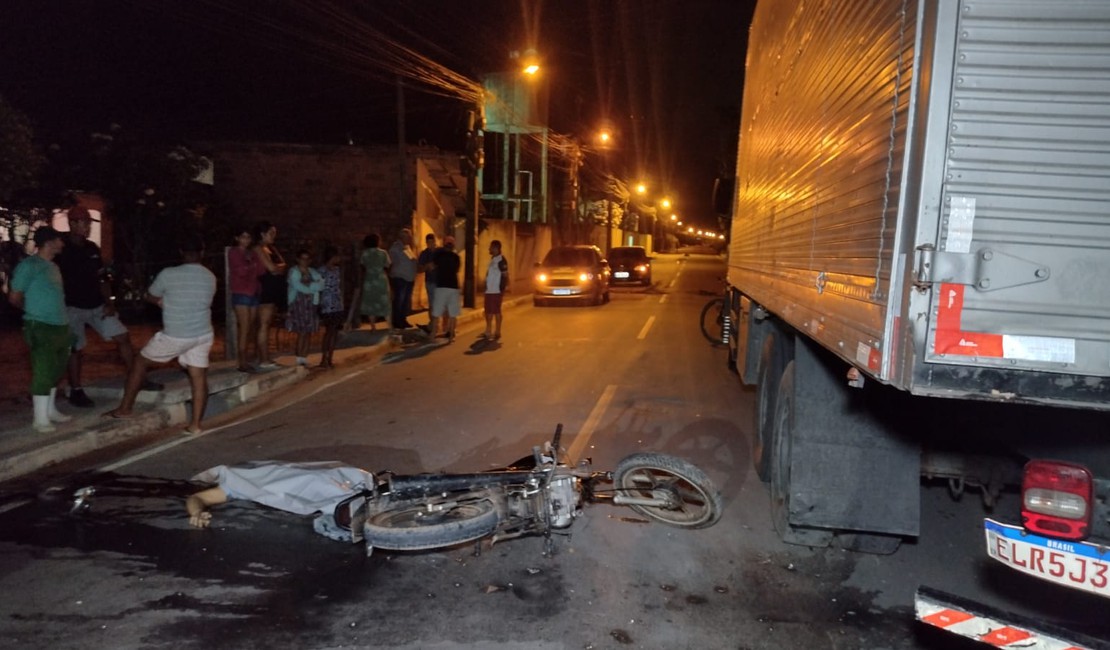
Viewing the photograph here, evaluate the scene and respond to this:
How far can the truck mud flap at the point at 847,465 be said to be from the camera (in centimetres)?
443

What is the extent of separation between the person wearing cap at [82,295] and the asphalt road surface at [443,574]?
1.50 m

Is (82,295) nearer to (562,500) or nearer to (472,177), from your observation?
(562,500)

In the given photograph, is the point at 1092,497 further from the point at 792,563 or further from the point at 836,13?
the point at 836,13

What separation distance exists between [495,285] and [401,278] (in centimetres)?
180

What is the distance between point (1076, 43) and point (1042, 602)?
343cm

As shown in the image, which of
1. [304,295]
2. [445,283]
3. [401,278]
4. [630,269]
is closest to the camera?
[304,295]

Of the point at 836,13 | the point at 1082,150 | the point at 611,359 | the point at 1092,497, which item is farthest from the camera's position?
the point at 611,359

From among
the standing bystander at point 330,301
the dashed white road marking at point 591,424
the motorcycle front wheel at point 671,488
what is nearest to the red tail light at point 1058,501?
the motorcycle front wheel at point 671,488

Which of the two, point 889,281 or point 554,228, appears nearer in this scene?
point 889,281

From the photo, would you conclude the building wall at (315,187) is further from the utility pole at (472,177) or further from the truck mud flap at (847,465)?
the truck mud flap at (847,465)

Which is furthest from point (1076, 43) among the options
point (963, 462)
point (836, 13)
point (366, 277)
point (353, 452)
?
point (366, 277)

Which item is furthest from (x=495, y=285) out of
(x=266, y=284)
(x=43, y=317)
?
(x=43, y=317)

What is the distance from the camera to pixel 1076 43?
2.61 metres

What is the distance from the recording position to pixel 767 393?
6684 millimetres
